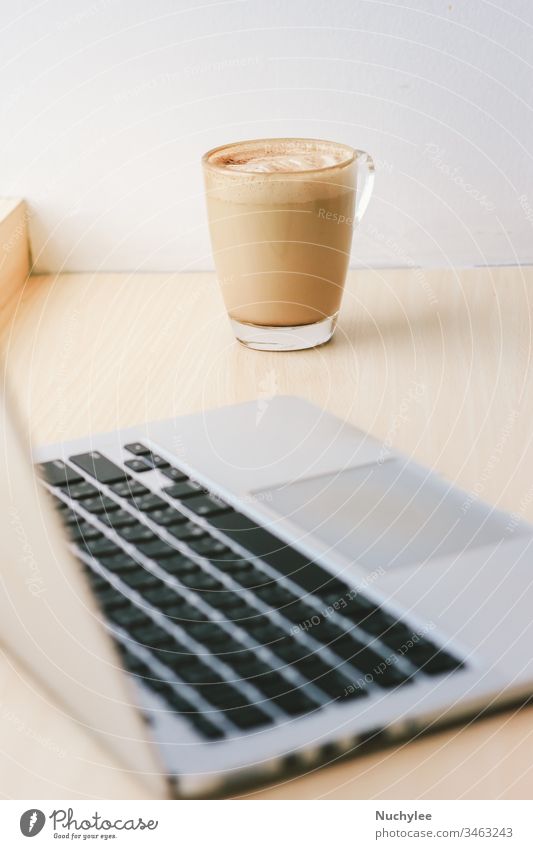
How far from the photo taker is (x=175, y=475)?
0.36 m

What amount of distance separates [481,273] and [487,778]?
0.45 metres

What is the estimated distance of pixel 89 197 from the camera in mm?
653

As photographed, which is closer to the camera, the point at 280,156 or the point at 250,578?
the point at 250,578

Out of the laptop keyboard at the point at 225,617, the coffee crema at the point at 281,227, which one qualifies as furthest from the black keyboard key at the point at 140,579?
the coffee crema at the point at 281,227

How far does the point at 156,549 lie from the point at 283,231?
0.72 feet

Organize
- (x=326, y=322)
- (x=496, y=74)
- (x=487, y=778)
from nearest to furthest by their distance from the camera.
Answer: (x=487, y=778) < (x=326, y=322) < (x=496, y=74)

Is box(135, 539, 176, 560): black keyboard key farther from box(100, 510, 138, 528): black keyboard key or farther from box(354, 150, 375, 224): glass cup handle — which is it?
box(354, 150, 375, 224): glass cup handle

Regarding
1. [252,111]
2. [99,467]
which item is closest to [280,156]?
[252,111]

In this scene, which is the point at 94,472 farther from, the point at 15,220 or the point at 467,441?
the point at 15,220

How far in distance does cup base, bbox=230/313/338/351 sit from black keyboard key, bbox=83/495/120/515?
191 mm

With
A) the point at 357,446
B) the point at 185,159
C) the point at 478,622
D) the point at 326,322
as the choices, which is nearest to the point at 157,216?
the point at 185,159

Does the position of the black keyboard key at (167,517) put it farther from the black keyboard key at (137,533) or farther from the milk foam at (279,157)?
the milk foam at (279,157)

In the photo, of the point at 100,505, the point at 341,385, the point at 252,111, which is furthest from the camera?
the point at 252,111

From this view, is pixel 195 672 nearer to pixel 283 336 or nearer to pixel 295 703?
pixel 295 703
